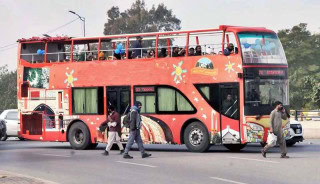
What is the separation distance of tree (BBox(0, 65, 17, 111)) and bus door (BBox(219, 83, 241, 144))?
73618mm

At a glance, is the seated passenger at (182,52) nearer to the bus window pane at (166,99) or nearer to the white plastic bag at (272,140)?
the bus window pane at (166,99)

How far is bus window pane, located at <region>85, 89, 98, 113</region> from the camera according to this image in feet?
90.4

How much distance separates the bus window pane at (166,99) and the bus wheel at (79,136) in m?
3.25

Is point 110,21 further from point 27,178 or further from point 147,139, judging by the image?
point 27,178

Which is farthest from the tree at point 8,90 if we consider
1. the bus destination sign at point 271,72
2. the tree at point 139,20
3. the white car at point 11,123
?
the bus destination sign at point 271,72

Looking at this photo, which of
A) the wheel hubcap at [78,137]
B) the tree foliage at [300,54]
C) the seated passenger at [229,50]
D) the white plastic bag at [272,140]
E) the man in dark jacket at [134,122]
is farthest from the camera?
the tree foliage at [300,54]

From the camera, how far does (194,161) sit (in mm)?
21031

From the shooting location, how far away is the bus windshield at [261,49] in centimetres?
2417

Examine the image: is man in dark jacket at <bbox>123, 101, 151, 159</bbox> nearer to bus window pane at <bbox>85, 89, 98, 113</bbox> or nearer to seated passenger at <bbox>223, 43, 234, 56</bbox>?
seated passenger at <bbox>223, 43, 234, 56</bbox>

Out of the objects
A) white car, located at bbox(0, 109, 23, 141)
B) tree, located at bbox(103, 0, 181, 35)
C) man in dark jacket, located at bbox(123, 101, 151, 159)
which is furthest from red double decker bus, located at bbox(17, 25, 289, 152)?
tree, located at bbox(103, 0, 181, 35)

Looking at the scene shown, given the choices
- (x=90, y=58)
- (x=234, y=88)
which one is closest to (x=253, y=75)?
(x=234, y=88)

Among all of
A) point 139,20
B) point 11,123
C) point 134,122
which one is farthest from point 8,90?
point 134,122

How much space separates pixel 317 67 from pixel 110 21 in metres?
37.9

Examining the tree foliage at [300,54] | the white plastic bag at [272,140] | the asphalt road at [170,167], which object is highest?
the tree foliage at [300,54]
